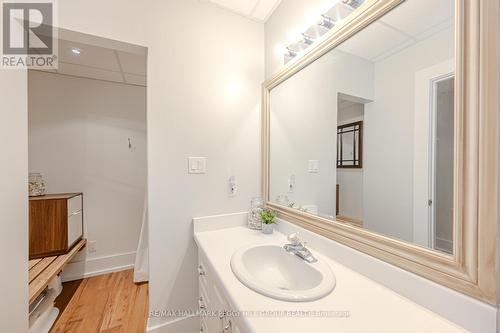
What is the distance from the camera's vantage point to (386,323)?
59 cm

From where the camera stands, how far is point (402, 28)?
0.75 m

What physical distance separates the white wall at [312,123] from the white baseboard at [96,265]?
2.11 m

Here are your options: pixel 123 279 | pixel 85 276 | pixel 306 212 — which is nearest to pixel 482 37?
pixel 306 212

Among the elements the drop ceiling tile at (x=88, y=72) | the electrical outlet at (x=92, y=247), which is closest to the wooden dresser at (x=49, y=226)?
the electrical outlet at (x=92, y=247)

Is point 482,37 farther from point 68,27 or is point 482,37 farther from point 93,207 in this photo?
point 93,207

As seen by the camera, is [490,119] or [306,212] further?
[306,212]

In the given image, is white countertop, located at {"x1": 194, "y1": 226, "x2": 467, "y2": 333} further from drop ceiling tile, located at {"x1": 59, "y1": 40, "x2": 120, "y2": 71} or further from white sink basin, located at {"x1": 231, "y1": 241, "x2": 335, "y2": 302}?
drop ceiling tile, located at {"x1": 59, "y1": 40, "x2": 120, "y2": 71}

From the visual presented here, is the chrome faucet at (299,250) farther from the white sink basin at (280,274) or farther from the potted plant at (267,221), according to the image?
the potted plant at (267,221)

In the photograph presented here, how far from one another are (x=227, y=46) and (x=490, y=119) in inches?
59.9

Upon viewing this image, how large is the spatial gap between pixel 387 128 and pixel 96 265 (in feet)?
10.0

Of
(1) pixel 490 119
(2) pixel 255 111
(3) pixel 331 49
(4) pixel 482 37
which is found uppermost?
(3) pixel 331 49

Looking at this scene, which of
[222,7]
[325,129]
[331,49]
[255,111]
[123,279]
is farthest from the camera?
[123,279]

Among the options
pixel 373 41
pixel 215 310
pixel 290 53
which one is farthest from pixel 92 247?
pixel 373 41

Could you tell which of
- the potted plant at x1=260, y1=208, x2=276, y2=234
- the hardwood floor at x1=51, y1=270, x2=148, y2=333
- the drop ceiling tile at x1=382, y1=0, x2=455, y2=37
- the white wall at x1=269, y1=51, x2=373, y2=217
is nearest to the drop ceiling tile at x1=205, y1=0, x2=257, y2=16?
the white wall at x1=269, y1=51, x2=373, y2=217
